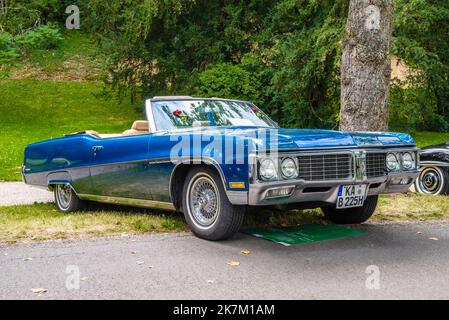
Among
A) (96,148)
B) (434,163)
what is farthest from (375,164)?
(434,163)

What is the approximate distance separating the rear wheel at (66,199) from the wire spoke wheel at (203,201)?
259 centimetres

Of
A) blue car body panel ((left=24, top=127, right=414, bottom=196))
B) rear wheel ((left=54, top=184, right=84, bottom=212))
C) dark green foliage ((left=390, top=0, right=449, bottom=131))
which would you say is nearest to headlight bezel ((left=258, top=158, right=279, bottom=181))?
blue car body panel ((left=24, top=127, right=414, bottom=196))

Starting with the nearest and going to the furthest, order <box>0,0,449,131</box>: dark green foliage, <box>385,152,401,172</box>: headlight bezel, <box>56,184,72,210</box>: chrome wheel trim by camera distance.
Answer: <box>385,152,401,172</box>: headlight bezel, <box>56,184,72,210</box>: chrome wheel trim, <box>0,0,449,131</box>: dark green foliage

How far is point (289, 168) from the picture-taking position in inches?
230

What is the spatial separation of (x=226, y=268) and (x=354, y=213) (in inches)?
101

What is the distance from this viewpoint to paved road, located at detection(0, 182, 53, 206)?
10602 mm

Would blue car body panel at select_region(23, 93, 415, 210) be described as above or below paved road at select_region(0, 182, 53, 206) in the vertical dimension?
above

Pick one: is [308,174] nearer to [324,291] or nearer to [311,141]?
[311,141]

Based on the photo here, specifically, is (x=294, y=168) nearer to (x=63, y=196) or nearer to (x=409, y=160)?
(x=409, y=160)

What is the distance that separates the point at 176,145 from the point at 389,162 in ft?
7.38

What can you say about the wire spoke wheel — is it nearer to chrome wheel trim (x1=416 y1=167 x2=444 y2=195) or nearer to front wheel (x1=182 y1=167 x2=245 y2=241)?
front wheel (x1=182 y1=167 x2=245 y2=241)

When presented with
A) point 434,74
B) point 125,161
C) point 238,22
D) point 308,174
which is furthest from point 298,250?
point 238,22

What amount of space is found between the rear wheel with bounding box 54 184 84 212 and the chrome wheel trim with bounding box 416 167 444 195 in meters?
5.58

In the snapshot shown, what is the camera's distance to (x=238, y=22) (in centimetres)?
2833
